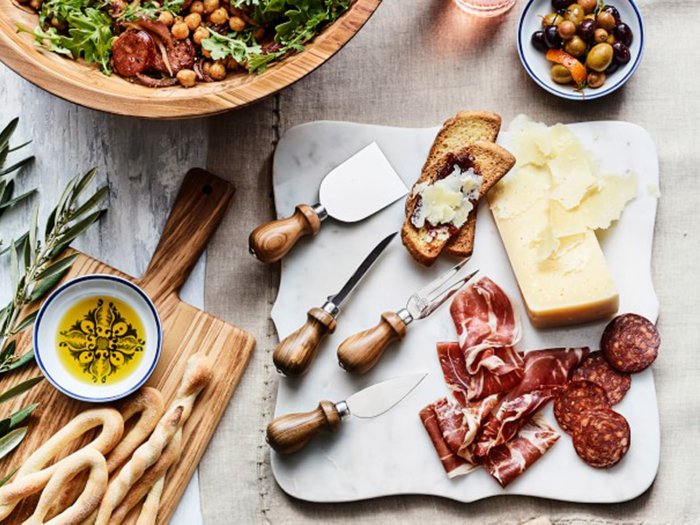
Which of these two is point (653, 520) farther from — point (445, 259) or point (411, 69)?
point (411, 69)

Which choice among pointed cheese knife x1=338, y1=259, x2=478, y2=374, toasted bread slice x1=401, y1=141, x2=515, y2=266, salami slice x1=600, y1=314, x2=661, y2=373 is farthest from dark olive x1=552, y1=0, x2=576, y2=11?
salami slice x1=600, y1=314, x2=661, y2=373

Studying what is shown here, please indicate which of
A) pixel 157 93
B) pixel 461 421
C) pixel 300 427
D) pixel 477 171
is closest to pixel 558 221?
pixel 477 171

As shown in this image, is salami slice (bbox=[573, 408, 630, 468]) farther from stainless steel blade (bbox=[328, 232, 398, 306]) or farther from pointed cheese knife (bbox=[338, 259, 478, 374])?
stainless steel blade (bbox=[328, 232, 398, 306])

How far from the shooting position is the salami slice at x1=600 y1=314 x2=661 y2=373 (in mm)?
2092

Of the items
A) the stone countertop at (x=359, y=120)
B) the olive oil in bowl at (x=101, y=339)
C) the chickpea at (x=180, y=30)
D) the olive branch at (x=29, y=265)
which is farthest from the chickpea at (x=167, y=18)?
the olive oil in bowl at (x=101, y=339)

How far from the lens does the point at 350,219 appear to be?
216 cm

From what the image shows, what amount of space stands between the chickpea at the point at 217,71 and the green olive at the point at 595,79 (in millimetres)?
959

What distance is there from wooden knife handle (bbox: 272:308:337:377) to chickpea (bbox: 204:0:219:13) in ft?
2.57

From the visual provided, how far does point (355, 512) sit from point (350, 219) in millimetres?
771

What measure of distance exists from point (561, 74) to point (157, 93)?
105 centimetres

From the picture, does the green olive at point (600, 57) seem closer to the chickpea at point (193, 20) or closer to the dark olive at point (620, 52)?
the dark olive at point (620, 52)

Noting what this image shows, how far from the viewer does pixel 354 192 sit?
217 cm

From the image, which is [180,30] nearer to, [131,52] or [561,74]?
[131,52]

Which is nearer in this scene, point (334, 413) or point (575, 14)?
point (334, 413)
